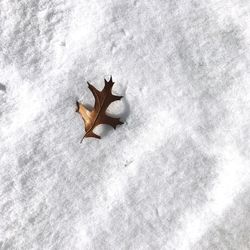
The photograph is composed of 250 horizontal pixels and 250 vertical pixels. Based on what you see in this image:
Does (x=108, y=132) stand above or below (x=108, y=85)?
below

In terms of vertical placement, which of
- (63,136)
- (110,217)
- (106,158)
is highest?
(63,136)

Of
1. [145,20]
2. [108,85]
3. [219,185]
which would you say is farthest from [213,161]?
[145,20]

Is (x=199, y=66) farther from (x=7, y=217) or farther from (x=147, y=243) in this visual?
(x=7, y=217)

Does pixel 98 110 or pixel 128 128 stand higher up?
pixel 98 110
